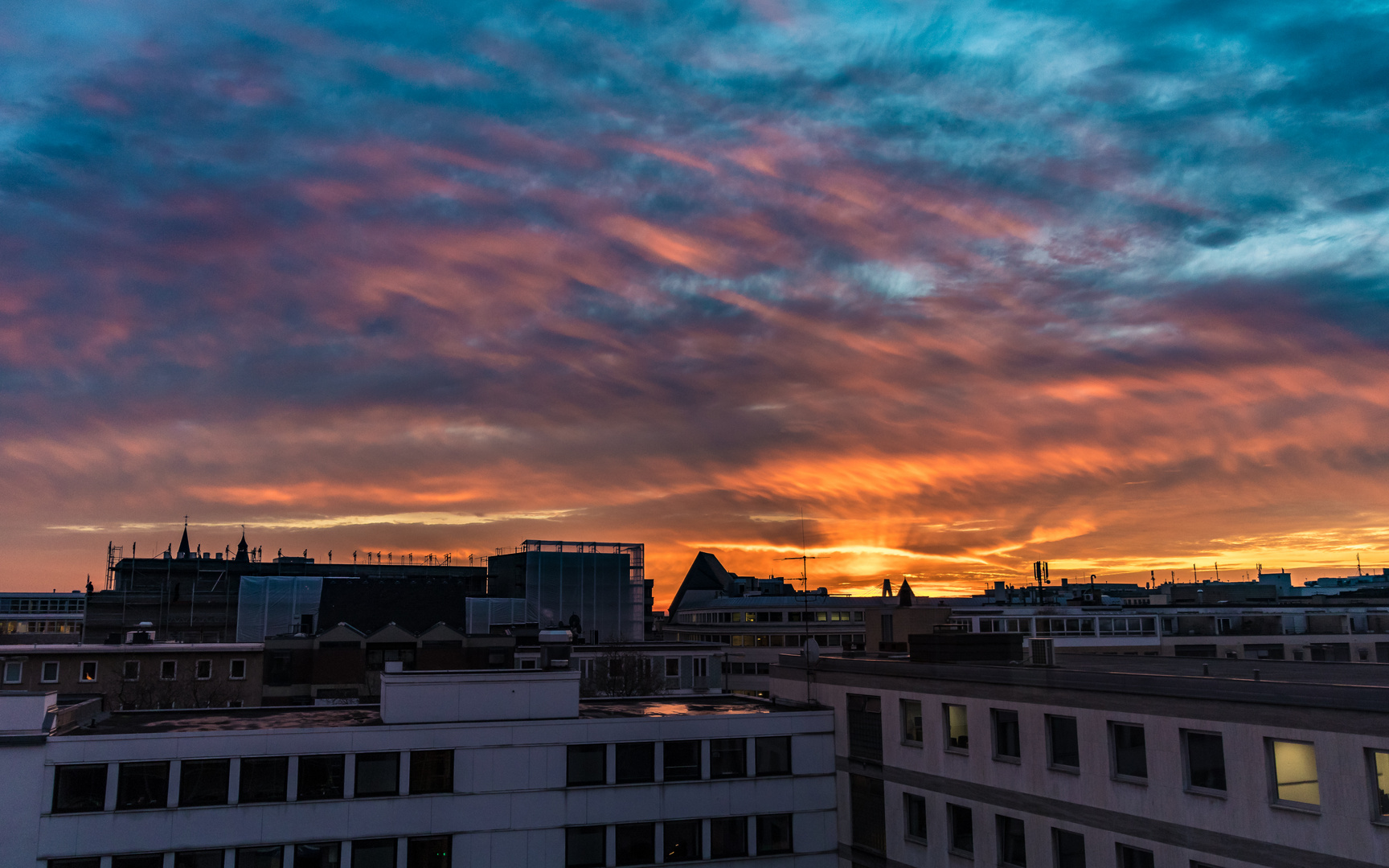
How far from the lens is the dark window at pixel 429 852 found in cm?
4400

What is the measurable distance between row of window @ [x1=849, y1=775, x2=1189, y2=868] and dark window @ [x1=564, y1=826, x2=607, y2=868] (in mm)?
12539

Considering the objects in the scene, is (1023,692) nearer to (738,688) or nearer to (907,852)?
(907,852)

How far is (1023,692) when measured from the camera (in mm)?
38500

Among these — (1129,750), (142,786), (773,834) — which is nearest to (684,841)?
(773,834)

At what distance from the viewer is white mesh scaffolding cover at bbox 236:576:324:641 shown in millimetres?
129625

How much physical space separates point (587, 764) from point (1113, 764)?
77.3 feet

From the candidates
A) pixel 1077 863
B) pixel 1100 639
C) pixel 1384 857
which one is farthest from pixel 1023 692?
pixel 1100 639

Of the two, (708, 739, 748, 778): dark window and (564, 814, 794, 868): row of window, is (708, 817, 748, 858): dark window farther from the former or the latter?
(708, 739, 748, 778): dark window

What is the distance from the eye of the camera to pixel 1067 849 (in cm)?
3628

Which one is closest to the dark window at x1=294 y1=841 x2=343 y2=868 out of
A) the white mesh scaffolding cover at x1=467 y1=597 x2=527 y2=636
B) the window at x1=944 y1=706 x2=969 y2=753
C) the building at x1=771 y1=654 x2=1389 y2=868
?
the building at x1=771 y1=654 x2=1389 y2=868

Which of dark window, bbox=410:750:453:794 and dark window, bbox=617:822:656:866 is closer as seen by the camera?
dark window, bbox=410:750:453:794

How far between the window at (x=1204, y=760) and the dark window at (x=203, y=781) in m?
37.7

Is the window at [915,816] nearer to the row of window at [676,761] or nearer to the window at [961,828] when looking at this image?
the window at [961,828]

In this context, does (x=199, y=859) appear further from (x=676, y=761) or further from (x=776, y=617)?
(x=776, y=617)
